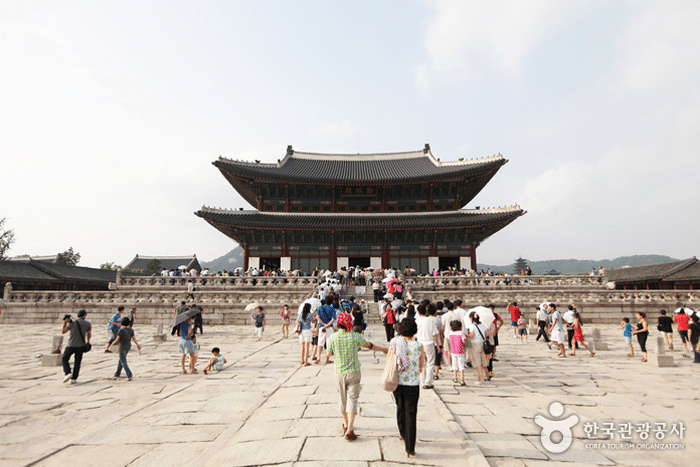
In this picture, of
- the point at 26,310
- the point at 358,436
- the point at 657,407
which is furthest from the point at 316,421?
the point at 26,310

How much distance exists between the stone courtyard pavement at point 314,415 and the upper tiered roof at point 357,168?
866 inches

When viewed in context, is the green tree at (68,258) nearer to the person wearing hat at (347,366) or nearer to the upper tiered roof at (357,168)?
the upper tiered roof at (357,168)

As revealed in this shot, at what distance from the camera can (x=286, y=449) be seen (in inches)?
161

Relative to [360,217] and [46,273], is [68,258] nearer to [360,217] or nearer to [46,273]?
[46,273]

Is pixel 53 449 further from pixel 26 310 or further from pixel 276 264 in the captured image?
pixel 276 264

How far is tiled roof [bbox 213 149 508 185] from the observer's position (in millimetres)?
29750

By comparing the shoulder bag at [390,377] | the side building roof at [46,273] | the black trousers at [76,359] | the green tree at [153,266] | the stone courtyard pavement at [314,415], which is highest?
the green tree at [153,266]

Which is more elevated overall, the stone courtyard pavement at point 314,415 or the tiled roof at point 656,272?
the tiled roof at point 656,272

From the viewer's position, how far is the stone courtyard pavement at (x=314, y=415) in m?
4.13

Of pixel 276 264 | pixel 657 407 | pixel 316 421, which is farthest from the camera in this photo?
pixel 276 264

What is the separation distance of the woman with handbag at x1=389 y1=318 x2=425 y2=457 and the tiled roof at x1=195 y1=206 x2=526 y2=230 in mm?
23898

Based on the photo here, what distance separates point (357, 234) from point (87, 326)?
2274 centimetres

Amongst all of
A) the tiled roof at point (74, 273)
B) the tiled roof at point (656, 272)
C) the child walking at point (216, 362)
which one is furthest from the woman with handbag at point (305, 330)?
the tiled roof at point (74, 273)

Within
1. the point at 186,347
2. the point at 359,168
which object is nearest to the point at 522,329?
the point at 186,347
